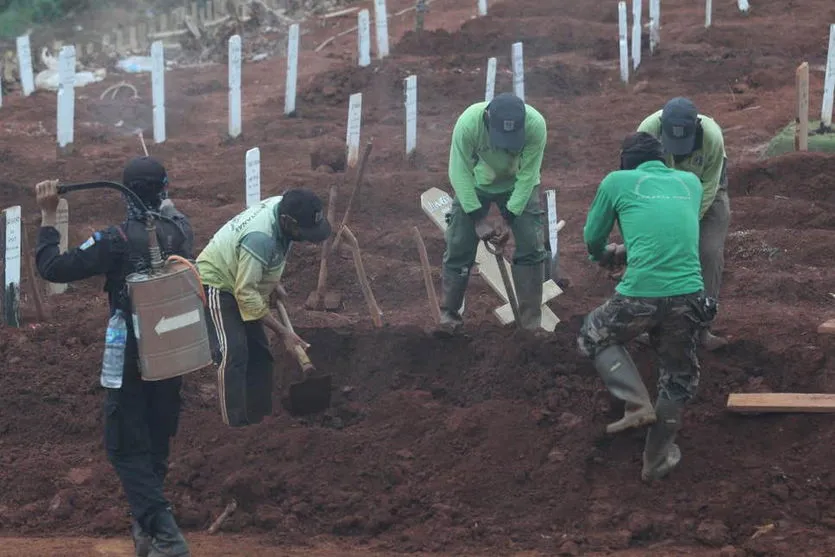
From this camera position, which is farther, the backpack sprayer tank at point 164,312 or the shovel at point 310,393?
the shovel at point 310,393

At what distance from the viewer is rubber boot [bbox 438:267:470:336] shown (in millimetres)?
8984

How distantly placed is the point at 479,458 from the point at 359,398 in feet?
4.70

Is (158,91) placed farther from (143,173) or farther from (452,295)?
(143,173)

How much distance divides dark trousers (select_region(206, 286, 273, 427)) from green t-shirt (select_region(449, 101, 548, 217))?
173 centimetres

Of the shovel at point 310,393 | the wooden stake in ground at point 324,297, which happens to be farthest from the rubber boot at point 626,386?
the wooden stake in ground at point 324,297

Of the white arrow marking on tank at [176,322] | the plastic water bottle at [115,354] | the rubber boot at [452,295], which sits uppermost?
the white arrow marking on tank at [176,322]

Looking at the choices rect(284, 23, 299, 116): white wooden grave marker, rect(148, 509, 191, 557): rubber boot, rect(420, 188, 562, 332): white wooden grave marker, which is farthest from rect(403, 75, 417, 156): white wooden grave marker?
rect(148, 509, 191, 557): rubber boot

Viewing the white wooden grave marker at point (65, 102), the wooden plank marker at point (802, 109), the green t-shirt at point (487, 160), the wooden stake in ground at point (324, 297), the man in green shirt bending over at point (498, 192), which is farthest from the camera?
the white wooden grave marker at point (65, 102)

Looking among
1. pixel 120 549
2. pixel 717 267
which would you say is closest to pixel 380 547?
pixel 120 549

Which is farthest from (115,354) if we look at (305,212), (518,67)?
(518,67)

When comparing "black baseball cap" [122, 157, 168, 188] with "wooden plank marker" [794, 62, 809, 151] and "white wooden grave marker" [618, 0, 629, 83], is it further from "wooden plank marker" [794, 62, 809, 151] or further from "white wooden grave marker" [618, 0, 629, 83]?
"white wooden grave marker" [618, 0, 629, 83]

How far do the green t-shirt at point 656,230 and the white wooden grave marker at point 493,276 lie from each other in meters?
3.16

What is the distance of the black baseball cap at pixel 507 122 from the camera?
328 inches

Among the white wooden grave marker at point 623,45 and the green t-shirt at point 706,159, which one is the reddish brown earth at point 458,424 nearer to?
the green t-shirt at point 706,159
